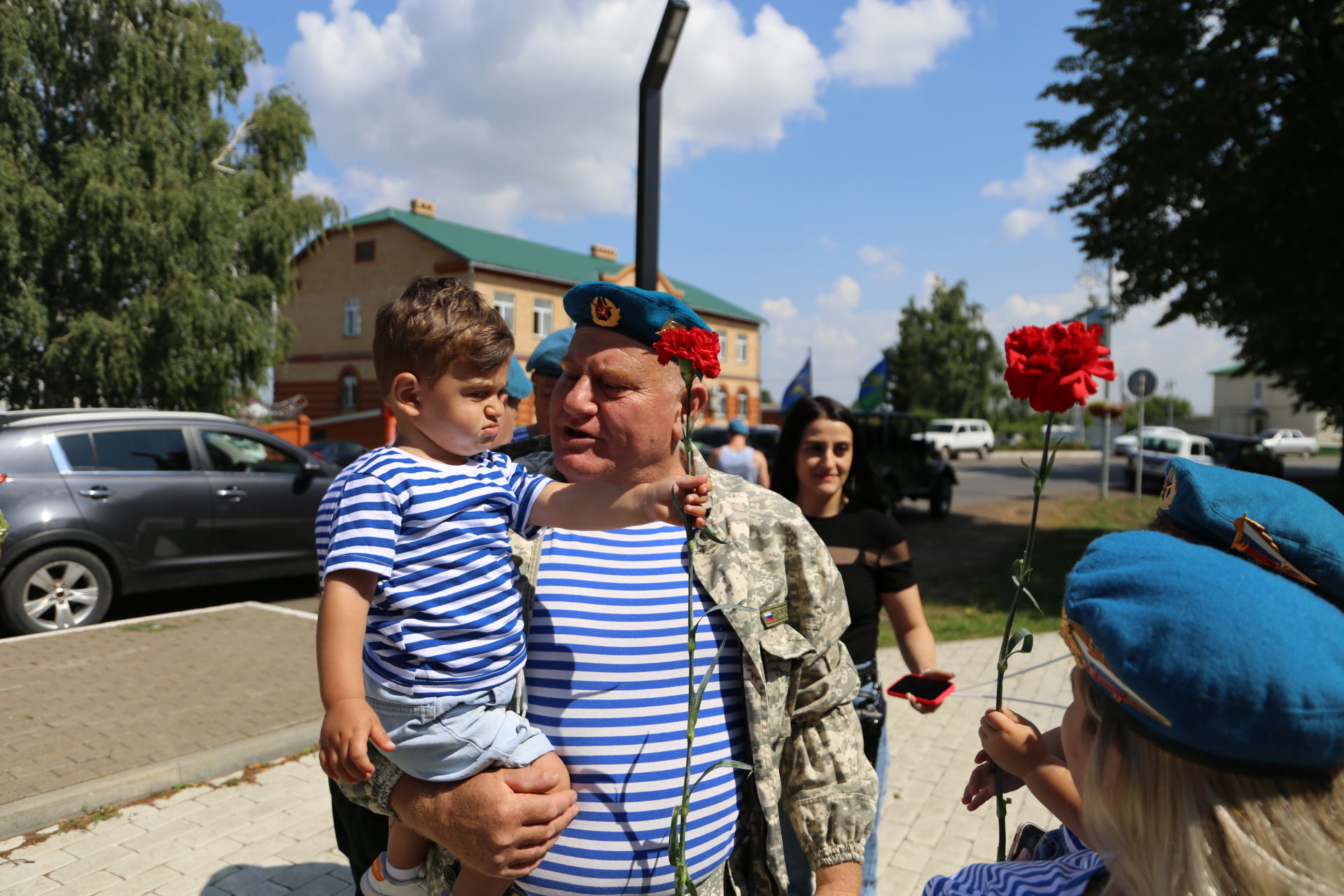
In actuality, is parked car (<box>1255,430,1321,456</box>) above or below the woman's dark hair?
below

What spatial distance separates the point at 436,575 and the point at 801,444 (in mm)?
2156

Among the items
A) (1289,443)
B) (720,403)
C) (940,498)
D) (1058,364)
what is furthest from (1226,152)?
(1289,443)

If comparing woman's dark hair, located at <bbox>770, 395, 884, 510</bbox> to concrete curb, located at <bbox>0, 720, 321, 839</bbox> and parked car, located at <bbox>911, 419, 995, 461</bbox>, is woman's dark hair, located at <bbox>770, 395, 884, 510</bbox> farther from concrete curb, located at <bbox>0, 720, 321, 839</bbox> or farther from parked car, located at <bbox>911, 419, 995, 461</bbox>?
parked car, located at <bbox>911, 419, 995, 461</bbox>

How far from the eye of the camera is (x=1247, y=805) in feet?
2.96

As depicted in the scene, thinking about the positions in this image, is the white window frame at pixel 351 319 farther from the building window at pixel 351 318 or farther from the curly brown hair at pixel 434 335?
the curly brown hair at pixel 434 335

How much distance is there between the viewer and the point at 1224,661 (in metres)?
0.89

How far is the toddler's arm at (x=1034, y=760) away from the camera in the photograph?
4.19 ft

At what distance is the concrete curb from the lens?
3578 millimetres

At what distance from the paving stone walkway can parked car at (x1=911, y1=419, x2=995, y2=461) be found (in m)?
42.0

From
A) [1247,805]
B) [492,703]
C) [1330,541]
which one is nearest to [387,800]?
[492,703]

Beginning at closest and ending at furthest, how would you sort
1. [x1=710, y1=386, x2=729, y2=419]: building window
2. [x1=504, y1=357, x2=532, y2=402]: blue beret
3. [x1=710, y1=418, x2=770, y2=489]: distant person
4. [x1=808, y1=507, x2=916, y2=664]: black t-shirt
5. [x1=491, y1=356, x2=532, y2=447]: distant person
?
[x1=808, y1=507, x2=916, y2=664]: black t-shirt < [x1=491, y1=356, x2=532, y2=447]: distant person < [x1=504, y1=357, x2=532, y2=402]: blue beret < [x1=710, y1=418, x2=770, y2=489]: distant person < [x1=710, y1=386, x2=729, y2=419]: building window

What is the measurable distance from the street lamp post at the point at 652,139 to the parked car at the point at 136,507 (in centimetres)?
501

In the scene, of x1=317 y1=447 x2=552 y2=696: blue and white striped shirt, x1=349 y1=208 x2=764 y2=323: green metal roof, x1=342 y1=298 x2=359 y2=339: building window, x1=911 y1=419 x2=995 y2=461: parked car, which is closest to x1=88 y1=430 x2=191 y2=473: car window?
x1=317 y1=447 x2=552 y2=696: blue and white striped shirt

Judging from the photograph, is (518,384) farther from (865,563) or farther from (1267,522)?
(1267,522)
